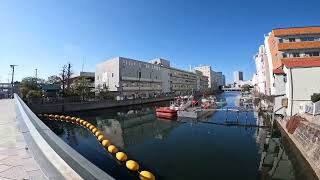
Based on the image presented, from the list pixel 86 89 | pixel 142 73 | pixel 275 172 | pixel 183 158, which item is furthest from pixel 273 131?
pixel 142 73

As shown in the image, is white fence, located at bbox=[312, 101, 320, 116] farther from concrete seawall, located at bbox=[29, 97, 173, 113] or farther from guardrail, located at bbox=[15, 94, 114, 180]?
concrete seawall, located at bbox=[29, 97, 173, 113]

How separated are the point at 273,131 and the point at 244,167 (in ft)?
57.4

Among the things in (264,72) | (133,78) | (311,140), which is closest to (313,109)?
(311,140)

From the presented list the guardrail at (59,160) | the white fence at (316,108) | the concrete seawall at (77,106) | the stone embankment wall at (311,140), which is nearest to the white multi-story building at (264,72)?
the white fence at (316,108)

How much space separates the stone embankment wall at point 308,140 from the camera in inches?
654

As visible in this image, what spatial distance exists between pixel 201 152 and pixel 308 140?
920cm

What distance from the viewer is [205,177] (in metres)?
16.2

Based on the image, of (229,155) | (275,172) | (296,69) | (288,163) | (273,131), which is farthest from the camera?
(273,131)

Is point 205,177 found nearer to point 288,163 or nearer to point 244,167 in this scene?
point 244,167

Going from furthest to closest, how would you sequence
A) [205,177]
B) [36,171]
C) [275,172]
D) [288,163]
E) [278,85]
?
[278,85] → [288,163] → [275,172] → [205,177] → [36,171]

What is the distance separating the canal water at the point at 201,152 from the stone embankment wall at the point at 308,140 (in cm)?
74

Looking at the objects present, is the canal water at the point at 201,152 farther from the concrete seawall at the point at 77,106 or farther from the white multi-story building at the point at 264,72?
the white multi-story building at the point at 264,72

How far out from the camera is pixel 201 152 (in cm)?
2302

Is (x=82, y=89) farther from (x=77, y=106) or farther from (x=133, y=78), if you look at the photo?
(x=133, y=78)
